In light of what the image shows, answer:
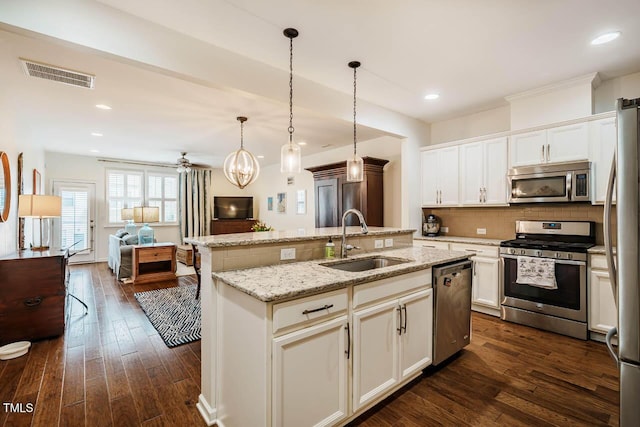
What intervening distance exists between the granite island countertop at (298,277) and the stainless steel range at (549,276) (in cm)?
150

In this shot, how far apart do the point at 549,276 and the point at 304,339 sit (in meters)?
3.00

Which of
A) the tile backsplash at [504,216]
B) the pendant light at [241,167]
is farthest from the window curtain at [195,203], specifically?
the tile backsplash at [504,216]

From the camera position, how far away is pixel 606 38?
2.51 metres

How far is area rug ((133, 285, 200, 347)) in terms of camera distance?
317 centimetres

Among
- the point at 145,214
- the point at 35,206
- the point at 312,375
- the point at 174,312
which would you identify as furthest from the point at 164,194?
the point at 312,375

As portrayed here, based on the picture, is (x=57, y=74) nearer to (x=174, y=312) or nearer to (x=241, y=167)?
(x=241, y=167)

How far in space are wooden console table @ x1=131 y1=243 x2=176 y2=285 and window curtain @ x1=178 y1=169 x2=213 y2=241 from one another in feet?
9.82

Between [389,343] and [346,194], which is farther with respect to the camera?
[346,194]

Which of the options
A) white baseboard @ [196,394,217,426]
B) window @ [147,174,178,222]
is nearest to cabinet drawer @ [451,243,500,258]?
white baseboard @ [196,394,217,426]

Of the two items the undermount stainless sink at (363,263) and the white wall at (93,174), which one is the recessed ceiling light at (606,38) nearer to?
the undermount stainless sink at (363,263)

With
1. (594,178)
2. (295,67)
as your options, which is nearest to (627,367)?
(594,178)

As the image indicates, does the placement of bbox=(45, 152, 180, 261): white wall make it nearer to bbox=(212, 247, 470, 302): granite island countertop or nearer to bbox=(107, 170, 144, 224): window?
bbox=(107, 170, 144, 224): window

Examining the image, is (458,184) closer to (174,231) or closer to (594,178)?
(594,178)

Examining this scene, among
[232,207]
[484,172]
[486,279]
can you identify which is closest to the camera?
[486,279]
